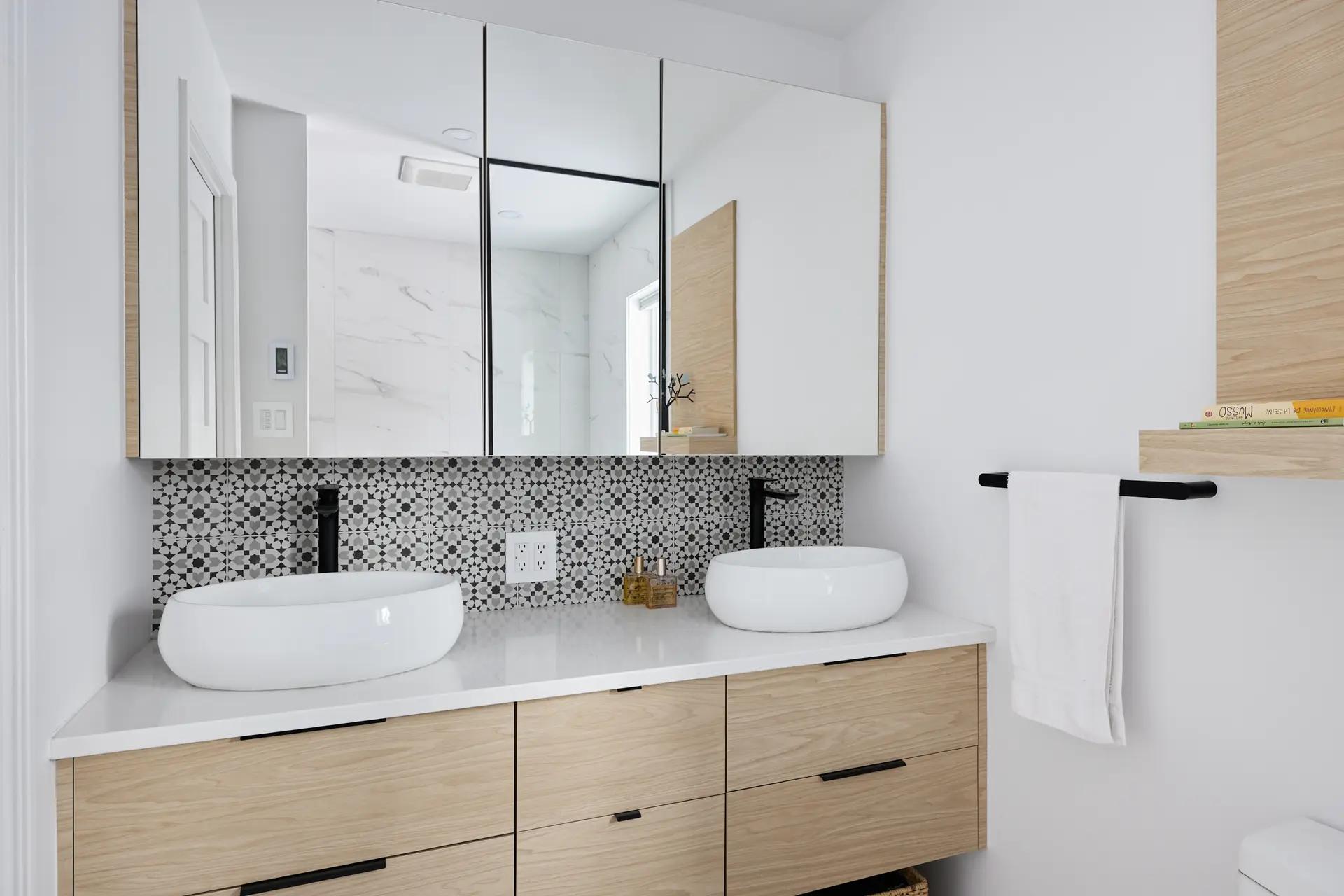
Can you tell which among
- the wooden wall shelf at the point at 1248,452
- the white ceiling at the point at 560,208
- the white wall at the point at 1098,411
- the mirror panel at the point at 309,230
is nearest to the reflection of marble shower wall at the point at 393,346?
the mirror panel at the point at 309,230

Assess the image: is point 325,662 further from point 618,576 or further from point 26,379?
point 618,576

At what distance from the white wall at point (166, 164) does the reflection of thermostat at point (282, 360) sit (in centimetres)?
15

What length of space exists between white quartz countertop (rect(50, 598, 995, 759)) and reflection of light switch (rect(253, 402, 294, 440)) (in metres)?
0.45

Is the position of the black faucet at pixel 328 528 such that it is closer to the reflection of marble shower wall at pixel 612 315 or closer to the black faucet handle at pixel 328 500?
the black faucet handle at pixel 328 500

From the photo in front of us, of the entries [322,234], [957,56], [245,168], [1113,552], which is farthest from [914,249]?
[245,168]

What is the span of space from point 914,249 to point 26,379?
1723 millimetres

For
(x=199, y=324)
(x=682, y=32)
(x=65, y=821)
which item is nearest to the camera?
(x=65, y=821)

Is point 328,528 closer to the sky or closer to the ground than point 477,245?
closer to the ground

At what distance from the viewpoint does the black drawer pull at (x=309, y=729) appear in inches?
42.9

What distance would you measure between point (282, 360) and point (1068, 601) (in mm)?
1543

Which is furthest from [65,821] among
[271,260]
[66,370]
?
[271,260]

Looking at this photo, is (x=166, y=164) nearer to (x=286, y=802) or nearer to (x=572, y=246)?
(x=572, y=246)

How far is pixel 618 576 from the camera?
1.92 meters

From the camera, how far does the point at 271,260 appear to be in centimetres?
140
